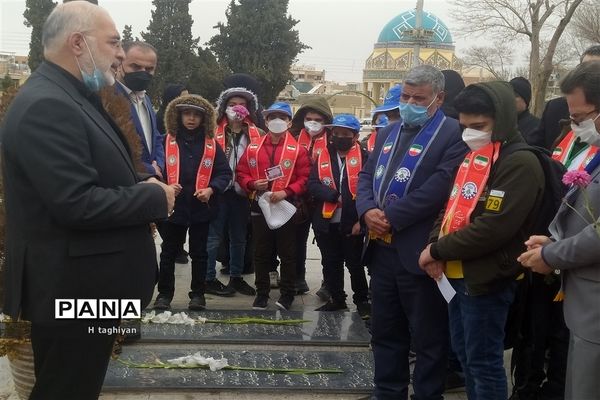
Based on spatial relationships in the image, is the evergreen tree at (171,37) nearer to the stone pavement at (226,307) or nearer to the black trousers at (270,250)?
the stone pavement at (226,307)

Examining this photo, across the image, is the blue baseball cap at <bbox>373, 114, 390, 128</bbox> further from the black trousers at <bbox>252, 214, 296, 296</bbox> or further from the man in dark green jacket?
the man in dark green jacket

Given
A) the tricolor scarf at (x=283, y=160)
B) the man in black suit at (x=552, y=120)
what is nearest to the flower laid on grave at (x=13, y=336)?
the tricolor scarf at (x=283, y=160)

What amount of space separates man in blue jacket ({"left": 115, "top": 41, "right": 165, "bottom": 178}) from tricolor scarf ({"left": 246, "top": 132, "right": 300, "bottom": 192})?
834mm

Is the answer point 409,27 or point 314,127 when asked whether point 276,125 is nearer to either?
point 314,127

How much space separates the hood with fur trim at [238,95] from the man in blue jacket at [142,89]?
3.19 feet

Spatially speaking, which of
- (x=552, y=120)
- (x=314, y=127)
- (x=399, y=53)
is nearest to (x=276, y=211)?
(x=314, y=127)

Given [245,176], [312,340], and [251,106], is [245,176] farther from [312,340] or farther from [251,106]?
[312,340]

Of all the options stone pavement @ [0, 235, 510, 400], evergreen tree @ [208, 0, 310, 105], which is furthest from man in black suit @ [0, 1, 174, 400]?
evergreen tree @ [208, 0, 310, 105]

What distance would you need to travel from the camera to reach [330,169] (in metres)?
5.35

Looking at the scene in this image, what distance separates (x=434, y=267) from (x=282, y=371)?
4.89 ft

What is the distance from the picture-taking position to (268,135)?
5.58 meters

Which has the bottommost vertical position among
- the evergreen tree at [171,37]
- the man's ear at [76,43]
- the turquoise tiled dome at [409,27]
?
the man's ear at [76,43]

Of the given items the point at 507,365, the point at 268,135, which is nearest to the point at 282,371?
the point at 507,365

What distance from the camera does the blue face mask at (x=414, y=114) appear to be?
353 cm
